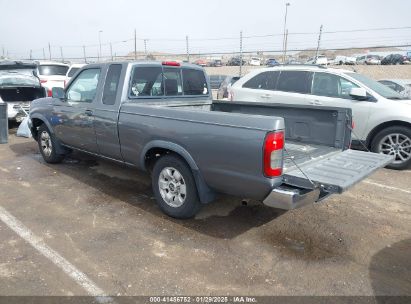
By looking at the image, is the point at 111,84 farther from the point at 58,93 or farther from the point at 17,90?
the point at 17,90

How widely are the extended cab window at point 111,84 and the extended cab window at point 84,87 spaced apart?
29cm

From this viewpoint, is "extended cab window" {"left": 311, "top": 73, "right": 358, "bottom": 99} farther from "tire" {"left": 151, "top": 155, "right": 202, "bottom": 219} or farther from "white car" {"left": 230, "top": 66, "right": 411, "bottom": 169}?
"tire" {"left": 151, "top": 155, "right": 202, "bottom": 219}

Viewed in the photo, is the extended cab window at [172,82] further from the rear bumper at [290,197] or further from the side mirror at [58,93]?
the rear bumper at [290,197]

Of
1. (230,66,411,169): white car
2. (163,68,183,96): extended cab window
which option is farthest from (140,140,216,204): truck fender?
(230,66,411,169): white car

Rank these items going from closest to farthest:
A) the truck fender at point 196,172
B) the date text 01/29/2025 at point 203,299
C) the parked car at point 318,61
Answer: the date text 01/29/2025 at point 203,299
the truck fender at point 196,172
the parked car at point 318,61

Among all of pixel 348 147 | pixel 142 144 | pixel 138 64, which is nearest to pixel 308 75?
pixel 348 147

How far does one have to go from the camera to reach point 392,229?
4176 millimetres

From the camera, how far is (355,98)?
691cm

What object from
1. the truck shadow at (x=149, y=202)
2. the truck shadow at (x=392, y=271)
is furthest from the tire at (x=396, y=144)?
the truck shadow at (x=149, y=202)

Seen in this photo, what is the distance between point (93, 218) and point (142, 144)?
110 centimetres

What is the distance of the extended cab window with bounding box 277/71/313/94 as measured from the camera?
24.7 feet

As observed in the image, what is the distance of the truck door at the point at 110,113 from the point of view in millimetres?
4738

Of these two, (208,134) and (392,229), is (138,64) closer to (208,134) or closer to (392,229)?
(208,134)

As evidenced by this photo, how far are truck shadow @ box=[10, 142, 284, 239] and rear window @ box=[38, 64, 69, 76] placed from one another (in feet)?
24.8
